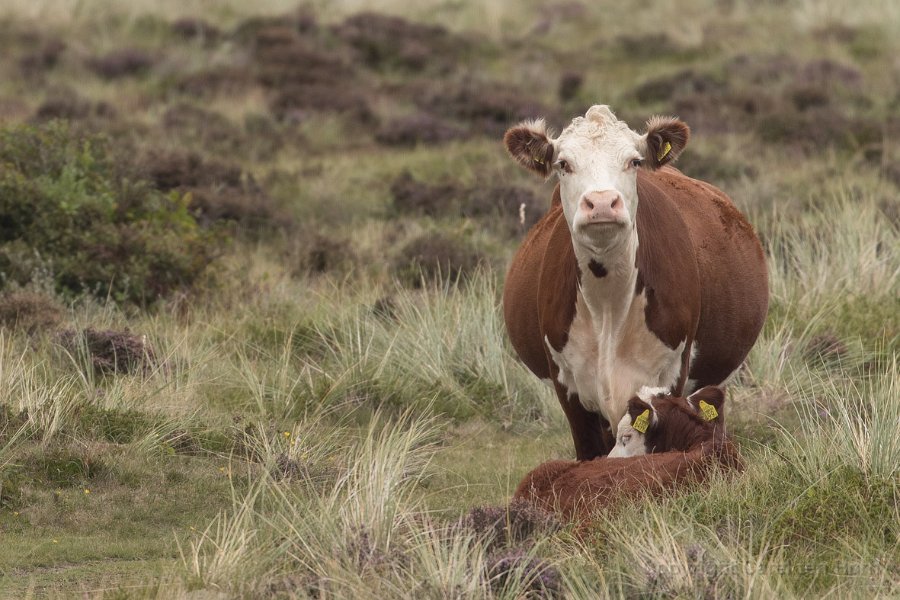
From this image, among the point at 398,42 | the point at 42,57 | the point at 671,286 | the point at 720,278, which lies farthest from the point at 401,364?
the point at 398,42

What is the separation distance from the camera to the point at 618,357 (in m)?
7.46

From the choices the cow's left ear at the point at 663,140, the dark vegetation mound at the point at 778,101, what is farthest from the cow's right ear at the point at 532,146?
the dark vegetation mound at the point at 778,101

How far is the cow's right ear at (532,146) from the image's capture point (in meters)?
Result: 7.42

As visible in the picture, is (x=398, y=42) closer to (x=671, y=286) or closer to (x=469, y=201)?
(x=469, y=201)

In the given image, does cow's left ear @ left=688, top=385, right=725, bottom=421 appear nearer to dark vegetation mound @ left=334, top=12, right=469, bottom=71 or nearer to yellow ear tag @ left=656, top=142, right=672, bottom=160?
yellow ear tag @ left=656, top=142, right=672, bottom=160

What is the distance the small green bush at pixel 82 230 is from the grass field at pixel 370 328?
32mm

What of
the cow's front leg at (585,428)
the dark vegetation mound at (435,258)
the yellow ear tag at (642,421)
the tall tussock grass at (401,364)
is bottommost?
the dark vegetation mound at (435,258)

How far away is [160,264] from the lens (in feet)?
42.3

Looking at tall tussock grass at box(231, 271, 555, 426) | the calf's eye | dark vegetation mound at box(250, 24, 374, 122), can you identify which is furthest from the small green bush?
dark vegetation mound at box(250, 24, 374, 122)

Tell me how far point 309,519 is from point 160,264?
7.18m

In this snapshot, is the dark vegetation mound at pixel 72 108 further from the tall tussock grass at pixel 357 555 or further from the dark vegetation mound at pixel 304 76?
the tall tussock grass at pixel 357 555

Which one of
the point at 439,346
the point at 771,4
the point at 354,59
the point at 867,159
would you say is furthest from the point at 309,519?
the point at 771,4

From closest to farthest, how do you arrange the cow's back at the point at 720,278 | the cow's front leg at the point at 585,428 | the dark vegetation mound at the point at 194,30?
the cow's front leg at the point at 585,428 → the cow's back at the point at 720,278 → the dark vegetation mound at the point at 194,30

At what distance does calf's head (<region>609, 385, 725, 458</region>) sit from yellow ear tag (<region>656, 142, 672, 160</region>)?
1257 mm
